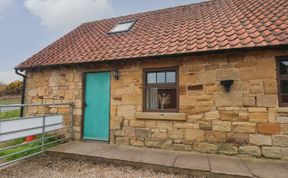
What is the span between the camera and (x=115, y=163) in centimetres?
393

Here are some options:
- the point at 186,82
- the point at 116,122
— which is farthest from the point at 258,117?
the point at 116,122

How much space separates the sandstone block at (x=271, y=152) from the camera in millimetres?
3754

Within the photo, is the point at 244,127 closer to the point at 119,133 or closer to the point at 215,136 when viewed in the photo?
the point at 215,136

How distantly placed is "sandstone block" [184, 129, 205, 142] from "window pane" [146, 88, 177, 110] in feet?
2.45

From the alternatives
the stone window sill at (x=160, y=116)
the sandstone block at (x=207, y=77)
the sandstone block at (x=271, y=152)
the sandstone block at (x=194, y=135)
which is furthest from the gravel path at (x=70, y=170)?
the sandstone block at (x=207, y=77)

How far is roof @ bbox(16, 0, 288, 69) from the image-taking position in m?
4.30

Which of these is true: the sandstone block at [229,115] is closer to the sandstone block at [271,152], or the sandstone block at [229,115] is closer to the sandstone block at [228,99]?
the sandstone block at [228,99]

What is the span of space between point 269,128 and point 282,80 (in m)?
1.14

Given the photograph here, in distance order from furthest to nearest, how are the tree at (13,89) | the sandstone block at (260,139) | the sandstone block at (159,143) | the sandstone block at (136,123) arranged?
the tree at (13,89)
the sandstone block at (136,123)
the sandstone block at (159,143)
the sandstone block at (260,139)

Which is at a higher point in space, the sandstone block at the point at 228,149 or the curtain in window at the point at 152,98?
the curtain in window at the point at 152,98

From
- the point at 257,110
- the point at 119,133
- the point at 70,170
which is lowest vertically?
the point at 70,170

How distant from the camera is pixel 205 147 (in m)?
4.25

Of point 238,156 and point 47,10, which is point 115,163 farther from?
point 47,10

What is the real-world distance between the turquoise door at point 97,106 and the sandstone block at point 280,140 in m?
4.22
